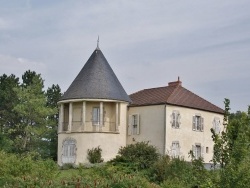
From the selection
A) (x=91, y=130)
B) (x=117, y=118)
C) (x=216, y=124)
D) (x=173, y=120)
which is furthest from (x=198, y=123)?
(x=91, y=130)

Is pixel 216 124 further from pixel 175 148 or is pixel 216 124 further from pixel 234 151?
pixel 234 151

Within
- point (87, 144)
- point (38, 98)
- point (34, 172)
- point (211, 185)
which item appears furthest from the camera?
point (38, 98)

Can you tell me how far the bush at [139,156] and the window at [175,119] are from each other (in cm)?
305

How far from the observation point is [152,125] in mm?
37781

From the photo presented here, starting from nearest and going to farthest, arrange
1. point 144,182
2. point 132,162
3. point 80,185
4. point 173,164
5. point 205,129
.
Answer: point 80,185
point 144,182
point 173,164
point 132,162
point 205,129

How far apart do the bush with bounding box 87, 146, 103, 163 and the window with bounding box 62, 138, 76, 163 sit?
5.10 ft

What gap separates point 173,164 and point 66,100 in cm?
1504

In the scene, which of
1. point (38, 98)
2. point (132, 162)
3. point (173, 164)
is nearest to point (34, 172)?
point (173, 164)

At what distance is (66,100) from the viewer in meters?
38.3

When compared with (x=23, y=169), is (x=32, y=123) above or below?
above

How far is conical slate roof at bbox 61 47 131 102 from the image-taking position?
37469 mm

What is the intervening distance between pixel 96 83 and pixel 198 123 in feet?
29.0

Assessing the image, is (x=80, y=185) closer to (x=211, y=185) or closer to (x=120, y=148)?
(x=211, y=185)

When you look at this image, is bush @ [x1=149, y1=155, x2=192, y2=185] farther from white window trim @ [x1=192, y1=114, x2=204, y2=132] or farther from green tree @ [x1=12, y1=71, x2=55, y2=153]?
green tree @ [x1=12, y1=71, x2=55, y2=153]
